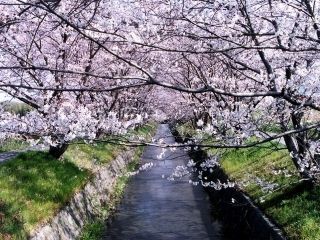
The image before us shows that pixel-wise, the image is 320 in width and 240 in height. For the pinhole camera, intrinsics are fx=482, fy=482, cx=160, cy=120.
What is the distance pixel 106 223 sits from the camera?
56.8 ft

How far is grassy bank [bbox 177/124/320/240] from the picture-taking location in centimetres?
1188

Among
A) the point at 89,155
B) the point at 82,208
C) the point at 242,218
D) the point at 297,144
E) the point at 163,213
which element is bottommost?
the point at 242,218

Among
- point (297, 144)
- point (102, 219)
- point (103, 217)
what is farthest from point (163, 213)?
point (297, 144)

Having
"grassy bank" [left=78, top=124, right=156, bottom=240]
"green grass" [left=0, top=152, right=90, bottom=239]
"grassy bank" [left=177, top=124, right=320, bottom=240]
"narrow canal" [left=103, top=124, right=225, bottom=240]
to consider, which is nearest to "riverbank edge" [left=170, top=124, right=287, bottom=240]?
"grassy bank" [left=177, top=124, right=320, bottom=240]

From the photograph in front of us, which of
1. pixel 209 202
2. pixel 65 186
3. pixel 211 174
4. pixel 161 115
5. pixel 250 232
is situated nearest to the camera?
pixel 250 232

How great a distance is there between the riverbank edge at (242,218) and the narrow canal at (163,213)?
1.43 ft

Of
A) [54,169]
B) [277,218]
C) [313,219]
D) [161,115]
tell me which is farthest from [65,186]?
[161,115]

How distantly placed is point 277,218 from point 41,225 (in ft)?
20.8

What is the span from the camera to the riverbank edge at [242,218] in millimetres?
12906

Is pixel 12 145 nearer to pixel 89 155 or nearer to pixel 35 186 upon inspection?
pixel 89 155

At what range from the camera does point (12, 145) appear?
82.3 ft

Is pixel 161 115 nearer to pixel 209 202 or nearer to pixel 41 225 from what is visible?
pixel 209 202

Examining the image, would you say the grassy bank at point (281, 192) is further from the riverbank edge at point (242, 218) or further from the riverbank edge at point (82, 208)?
the riverbank edge at point (82, 208)

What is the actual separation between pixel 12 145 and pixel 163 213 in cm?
1030
